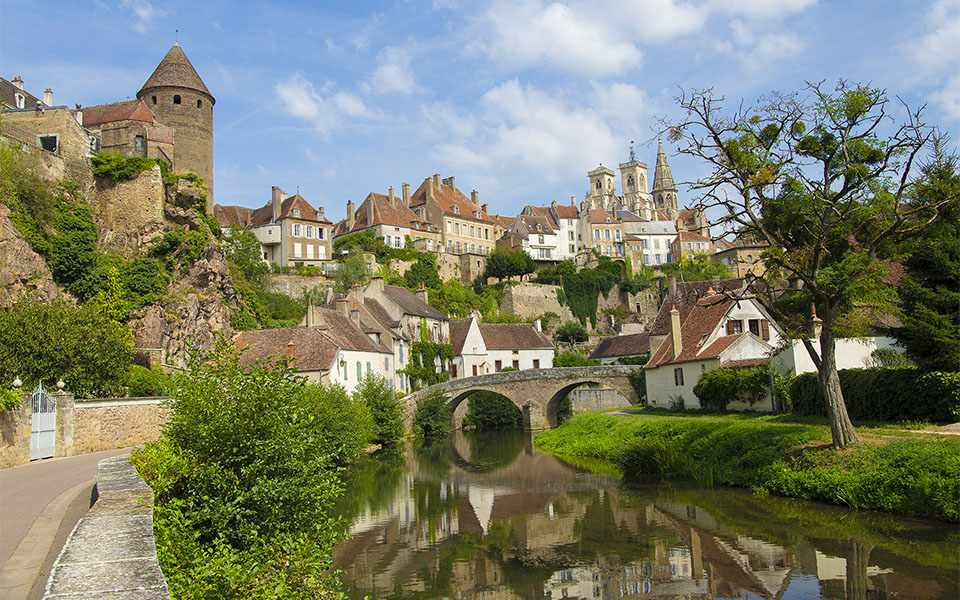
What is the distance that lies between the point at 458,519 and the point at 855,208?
1195 cm

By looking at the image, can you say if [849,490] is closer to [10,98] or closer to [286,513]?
[286,513]

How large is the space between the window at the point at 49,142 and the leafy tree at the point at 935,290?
37.6m

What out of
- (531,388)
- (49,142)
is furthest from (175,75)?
(531,388)

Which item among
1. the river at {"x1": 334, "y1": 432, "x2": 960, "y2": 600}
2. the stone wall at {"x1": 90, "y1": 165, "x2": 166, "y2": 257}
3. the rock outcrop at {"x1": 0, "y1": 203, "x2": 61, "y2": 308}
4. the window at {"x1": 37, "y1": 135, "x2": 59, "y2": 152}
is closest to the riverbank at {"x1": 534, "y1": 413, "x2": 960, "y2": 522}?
the river at {"x1": 334, "y1": 432, "x2": 960, "y2": 600}

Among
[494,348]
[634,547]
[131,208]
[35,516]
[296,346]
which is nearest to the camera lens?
[35,516]

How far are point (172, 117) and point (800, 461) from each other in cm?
4197

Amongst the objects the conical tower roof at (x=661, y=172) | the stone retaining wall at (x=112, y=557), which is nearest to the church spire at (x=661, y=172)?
the conical tower roof at (x=661, y=172)

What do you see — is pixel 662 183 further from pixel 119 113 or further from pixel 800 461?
pixel 800 461

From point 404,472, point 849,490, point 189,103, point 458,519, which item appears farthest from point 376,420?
point 189,103

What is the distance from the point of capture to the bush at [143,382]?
2656cm

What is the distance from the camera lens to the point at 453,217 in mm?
72938

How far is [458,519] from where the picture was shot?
18000mm

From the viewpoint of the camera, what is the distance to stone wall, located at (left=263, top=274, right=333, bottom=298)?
52.9 m

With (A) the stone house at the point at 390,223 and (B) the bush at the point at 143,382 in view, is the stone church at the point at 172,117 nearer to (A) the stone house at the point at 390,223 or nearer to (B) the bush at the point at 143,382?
(B) the bush at the point at 143,382
